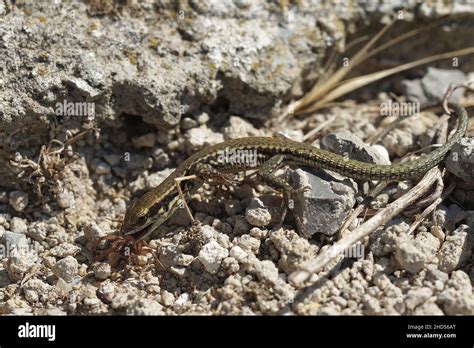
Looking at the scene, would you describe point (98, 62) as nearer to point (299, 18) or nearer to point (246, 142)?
point (246, 142)

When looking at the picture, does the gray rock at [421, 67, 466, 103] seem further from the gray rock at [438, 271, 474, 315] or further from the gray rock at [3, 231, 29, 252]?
the gray rock at [3, 231, 29, 252]

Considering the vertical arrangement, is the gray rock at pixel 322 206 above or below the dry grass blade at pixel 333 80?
below

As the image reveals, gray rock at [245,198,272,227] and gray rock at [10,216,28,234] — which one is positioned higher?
gray rock at [10,216,28,234]

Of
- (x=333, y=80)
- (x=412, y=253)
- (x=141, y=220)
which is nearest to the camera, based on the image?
(x=412, y=253)

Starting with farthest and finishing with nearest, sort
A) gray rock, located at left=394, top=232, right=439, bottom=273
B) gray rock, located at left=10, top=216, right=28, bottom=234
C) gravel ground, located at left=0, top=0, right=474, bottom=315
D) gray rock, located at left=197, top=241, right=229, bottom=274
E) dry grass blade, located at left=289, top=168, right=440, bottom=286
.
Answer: gray rock, located at left=10, top=216, right=28, bottom=234 < gray rock, located at left=197, top=241, right=229, bottom=274 < gravel ground, located at left=0, top=0, right=474, bottom=315 < gray rock, located at left=394, top=232, right=439, bottom=273 < dry grass blade, located at left=289, top=168, right=440, bottom=286

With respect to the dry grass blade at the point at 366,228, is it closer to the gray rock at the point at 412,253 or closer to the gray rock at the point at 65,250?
the gray rock at the point at 412,253

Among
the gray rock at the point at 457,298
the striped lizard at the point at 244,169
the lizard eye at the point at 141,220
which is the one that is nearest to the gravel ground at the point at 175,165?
the gray rock at the point at 457,298

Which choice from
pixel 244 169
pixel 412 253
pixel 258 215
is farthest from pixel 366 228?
pixel 244 169

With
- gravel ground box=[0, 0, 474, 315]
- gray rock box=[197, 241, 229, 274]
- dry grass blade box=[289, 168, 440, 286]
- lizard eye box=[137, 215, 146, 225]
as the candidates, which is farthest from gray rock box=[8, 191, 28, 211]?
dry grass blade box=[289, 168, 440, 286]

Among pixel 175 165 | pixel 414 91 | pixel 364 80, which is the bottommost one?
pixel 175 165

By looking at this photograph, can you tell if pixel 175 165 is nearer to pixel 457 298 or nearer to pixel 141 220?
pixel 141 220
